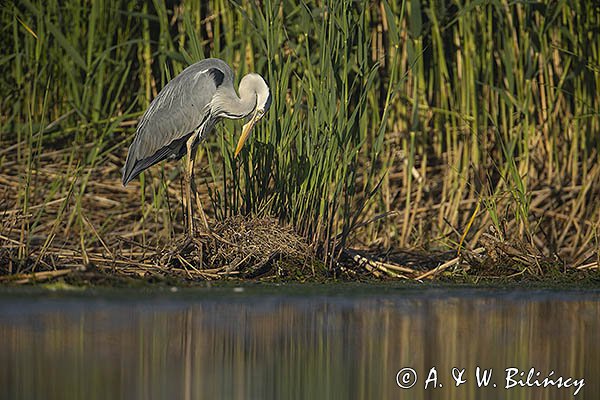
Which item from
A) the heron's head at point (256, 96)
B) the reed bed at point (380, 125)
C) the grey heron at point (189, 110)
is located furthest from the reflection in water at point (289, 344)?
the grey heron at point (189, 110)

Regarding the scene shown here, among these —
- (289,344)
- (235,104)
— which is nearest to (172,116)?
(235,104)

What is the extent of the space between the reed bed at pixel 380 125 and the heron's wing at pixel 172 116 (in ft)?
0.63

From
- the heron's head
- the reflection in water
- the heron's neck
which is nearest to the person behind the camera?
the reflection in water

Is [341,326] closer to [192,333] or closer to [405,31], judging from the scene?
[192,333]

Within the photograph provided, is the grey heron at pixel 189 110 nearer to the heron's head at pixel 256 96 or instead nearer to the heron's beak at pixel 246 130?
the heron's head at pixel 256 96

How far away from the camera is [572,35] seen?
23.8 feet

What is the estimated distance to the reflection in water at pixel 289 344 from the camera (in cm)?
353

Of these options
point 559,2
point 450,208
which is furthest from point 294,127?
point 559,2

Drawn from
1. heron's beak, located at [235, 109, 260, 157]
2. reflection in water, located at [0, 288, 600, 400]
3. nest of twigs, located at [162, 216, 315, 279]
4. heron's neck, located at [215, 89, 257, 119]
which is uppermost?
heron's neck, located at [215, 89, 257, 119]

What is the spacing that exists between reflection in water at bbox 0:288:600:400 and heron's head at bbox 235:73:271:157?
3.95 ft

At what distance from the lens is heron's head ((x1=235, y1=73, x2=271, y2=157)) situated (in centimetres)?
615

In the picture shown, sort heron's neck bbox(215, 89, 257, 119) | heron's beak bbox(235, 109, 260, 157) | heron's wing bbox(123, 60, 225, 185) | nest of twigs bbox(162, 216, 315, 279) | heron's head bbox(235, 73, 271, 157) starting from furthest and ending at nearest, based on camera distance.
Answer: heron's wing bbox(123, 60, 225, 185) < heron's neck bbox(215, 89, 257, 119) < heron's head bbox(235, 73, 271, 157) < heron's beak bbox(235, 109, 260, 157) < nest of twigs bbox(162, 216, 315, 279)

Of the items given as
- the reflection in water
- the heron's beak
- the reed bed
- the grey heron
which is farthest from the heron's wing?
the reflection in water

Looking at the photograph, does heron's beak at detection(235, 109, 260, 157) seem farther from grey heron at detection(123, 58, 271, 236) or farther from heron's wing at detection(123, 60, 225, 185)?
heron's wing at detection(123, 60, 225, 185)
